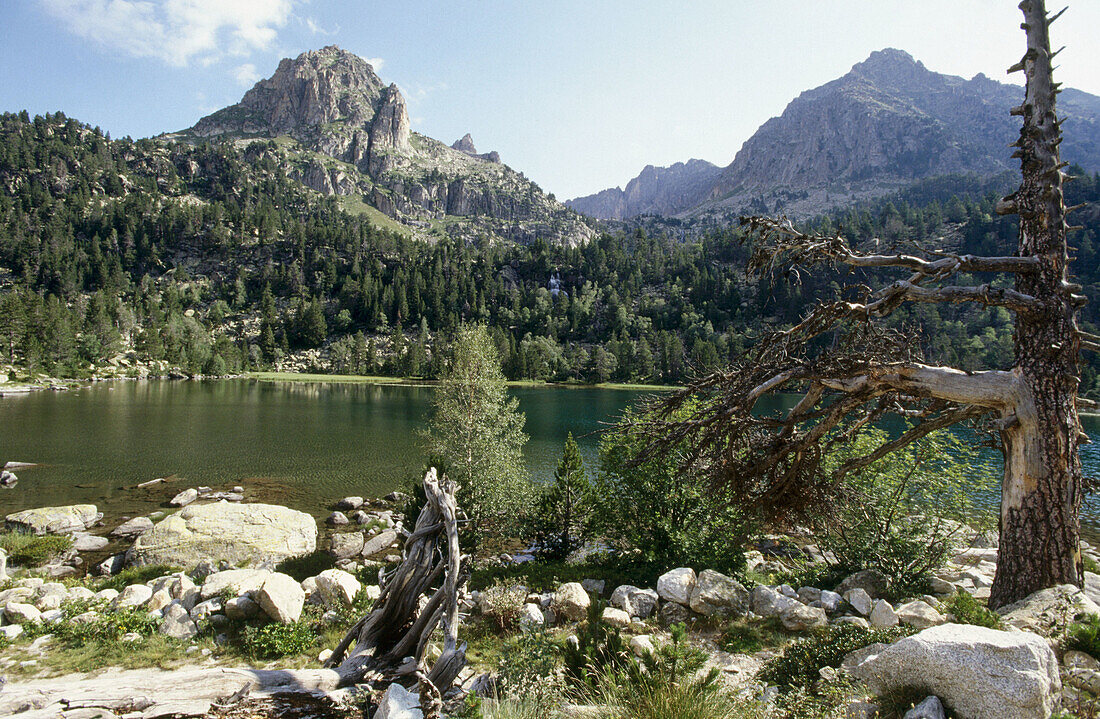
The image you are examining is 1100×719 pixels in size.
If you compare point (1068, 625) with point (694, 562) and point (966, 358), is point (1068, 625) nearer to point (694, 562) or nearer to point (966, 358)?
point (694, 562)

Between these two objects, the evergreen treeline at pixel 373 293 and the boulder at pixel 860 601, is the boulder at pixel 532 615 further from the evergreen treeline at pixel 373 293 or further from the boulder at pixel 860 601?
the evergreen treeline at pixel 373 293

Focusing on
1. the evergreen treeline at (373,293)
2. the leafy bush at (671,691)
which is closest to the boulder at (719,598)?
the leafy bush at (671,691)

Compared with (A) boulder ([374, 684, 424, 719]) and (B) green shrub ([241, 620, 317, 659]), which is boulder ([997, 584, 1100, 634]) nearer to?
(A) boulder ([374, 684, 424, 719])

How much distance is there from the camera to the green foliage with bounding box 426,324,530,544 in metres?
20.8

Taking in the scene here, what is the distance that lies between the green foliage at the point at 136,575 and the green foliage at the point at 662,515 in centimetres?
1470

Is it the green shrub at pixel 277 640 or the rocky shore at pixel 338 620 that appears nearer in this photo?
the rocky shore at pixel 338 620

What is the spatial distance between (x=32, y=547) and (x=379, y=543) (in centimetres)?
1265

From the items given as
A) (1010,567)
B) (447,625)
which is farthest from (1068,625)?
(447,625)

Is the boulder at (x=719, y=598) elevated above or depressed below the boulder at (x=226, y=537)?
above

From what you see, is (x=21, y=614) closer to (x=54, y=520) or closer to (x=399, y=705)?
(x=399, y=705)

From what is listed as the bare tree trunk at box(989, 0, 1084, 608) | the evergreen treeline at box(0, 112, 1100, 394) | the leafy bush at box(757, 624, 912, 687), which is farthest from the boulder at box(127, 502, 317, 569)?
the evergreen treeline at box(0, 112, 1100, 394)

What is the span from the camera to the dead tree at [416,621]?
21.0ft

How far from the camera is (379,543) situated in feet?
70.8

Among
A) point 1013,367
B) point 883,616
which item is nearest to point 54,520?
point 883,616
